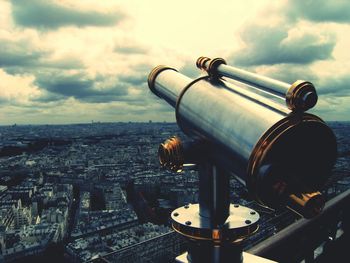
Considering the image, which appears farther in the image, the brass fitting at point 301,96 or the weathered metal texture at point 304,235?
the weathered metal texture at point 304,235

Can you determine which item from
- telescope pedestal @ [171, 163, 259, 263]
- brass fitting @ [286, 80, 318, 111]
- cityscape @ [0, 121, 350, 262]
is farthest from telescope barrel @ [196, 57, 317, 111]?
cityscape @ [0, 121, 350, 262]

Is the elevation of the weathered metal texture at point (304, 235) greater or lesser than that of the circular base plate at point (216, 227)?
lesser

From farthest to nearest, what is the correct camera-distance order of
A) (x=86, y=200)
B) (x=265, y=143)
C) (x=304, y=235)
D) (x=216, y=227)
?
(x=86, y=200)
(x=304, y=235)
(x=216, y=227)
(x=265, y=143)

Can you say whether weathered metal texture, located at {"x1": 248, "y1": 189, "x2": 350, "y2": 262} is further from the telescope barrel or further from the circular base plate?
the telescope barrel

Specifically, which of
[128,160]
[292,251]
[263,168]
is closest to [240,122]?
[263,168]

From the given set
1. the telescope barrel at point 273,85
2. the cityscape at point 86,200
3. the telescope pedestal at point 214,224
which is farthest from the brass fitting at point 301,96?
the cityscape at point 86,200

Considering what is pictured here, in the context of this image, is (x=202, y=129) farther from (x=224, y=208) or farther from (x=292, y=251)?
(x=292, y=251)

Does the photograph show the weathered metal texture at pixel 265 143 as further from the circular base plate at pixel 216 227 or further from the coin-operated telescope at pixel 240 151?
the circular base plate at pixel 216 227

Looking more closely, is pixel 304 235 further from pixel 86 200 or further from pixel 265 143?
pixel 86 200

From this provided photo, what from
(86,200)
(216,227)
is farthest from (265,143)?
(86,200)
